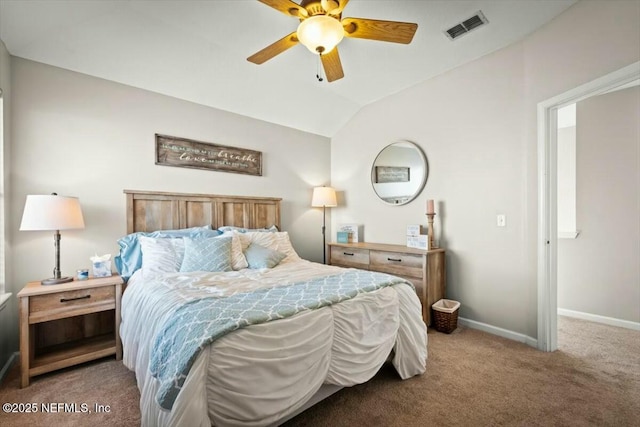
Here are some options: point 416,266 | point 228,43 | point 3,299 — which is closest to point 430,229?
point 416,266

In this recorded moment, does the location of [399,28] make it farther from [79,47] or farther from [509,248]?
[79,47]

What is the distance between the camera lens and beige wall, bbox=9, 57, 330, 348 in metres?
2.37

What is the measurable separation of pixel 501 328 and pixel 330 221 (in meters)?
2.61

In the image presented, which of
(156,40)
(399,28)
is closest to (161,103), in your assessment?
(156,40)

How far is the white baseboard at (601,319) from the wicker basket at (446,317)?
1.55 metres

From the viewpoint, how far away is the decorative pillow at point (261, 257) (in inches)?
107

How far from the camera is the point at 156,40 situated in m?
2.55

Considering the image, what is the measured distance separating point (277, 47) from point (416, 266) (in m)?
2.36

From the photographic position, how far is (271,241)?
10.3 ft

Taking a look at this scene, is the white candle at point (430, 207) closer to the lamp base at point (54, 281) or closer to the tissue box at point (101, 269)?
the tissue box at point (101, 269)

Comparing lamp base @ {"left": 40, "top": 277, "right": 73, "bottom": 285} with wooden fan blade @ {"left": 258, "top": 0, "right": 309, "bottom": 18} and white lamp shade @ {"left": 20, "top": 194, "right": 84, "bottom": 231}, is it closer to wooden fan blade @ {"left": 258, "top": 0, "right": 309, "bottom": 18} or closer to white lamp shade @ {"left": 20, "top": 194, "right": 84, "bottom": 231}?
white lamp shade @ {"left": 20, "top": 194, "right": 84, "bottom": 231}

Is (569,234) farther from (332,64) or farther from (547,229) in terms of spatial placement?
(332,64)

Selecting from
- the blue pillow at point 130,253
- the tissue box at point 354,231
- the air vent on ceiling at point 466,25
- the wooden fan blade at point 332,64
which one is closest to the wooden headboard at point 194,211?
the blue pillow at point 130,253

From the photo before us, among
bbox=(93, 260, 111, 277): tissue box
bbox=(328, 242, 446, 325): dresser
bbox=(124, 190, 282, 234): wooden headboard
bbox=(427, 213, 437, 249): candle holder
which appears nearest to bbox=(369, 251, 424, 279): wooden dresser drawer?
bbox=(328, 242, 446, 325): dresser
